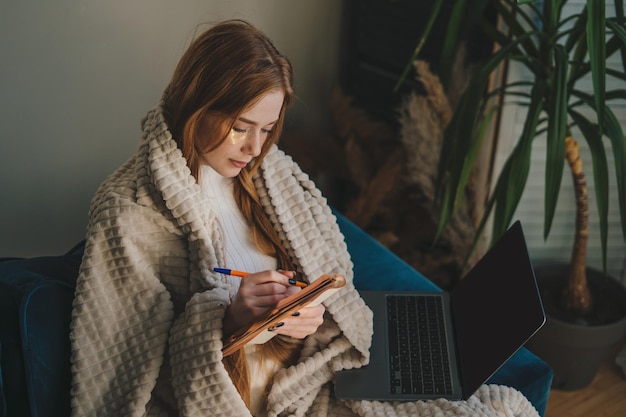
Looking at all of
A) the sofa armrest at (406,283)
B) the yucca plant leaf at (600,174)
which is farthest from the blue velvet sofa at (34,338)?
the yucca plant leaf at (600,174)

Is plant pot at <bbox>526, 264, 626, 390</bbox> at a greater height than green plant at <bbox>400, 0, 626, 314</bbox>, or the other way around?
green plant at <bbox>400, 0, 626, 314</bbox>

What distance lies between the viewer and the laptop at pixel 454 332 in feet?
3.89

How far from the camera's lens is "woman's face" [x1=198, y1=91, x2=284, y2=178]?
1122mm

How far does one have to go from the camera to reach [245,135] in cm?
115

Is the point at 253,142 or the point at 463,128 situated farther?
the point at 463,128

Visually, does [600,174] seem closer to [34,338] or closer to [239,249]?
[239,249]

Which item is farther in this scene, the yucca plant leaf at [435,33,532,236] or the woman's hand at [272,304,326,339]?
the yucca plant leaf at [435,33,532,236]

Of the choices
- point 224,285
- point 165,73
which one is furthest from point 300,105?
point 224,285

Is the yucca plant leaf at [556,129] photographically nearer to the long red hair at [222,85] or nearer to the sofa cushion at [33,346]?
the long red hair at [222,85]

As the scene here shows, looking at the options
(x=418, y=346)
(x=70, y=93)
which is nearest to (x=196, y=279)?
(x=418, y=346)

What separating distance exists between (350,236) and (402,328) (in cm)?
39

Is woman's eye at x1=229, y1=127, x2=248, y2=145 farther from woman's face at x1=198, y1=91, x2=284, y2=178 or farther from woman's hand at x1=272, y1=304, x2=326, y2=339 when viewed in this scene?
woman's hand at x1=272, y1=304, x2=326, y2=339

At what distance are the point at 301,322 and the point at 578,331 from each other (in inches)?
41.0

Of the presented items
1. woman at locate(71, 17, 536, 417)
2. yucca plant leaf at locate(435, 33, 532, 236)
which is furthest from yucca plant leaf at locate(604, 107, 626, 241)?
woman at locate(71, 17, 536, 417)
